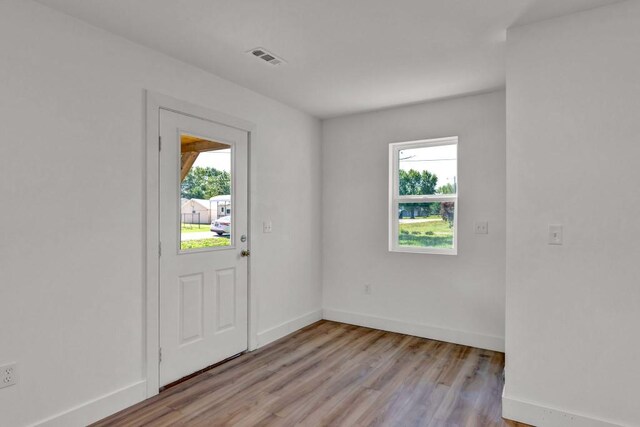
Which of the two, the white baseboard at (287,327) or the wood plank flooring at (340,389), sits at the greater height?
the white baseboard at (287,327)

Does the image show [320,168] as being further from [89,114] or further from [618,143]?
[618,143]

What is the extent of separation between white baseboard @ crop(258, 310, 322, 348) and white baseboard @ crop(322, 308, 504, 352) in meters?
0.21

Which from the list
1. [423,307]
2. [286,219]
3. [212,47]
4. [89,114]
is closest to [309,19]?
[212,47]

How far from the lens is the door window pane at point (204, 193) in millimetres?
2898

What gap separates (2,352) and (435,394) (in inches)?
106

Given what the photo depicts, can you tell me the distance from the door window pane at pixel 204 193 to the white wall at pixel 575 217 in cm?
226

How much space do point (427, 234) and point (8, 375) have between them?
11.7ft

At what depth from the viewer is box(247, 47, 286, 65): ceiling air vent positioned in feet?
8.57

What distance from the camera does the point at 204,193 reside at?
10.0 feet

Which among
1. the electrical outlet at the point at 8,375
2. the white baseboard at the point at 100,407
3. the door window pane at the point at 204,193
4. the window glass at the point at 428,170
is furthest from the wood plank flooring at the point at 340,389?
the window glass at the point at 428,170

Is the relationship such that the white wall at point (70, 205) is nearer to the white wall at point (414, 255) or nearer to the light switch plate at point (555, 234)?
the white wall at point (414, 255)

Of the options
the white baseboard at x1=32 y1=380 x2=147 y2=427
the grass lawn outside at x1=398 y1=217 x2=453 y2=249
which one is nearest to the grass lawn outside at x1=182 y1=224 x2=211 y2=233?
the white baseboard at x1=32 y1=380 x2=147 y2=427

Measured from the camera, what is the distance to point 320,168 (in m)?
4.54

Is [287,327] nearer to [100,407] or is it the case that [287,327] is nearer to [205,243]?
[205,243]
